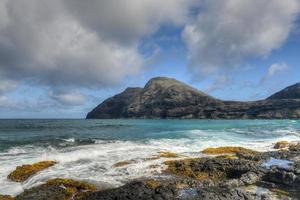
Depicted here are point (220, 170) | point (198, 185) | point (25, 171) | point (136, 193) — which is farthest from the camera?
point (25, 171)

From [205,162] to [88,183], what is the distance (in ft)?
22.3

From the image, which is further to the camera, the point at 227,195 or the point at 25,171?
the point at 25,171

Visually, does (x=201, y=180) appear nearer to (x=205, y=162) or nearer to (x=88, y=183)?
(x=205, y=162)

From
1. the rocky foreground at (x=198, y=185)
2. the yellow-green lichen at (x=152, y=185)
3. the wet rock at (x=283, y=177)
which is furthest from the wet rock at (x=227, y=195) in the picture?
the wet rock at (x=283, y=177)

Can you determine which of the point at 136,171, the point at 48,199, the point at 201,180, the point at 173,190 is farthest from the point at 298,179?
the point at 48,199

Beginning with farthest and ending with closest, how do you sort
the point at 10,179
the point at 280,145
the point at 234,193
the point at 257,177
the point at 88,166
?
the point at 280,145
the point at 88,166
the point at 10,179
the point at 257,177
the point at 234,193

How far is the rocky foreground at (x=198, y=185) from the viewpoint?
1255cm

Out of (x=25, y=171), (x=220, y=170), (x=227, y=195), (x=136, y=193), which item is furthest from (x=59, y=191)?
(x=220, y=170)

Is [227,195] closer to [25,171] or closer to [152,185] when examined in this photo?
[152,185]

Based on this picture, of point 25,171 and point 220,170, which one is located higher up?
point 25,171

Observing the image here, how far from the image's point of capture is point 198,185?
14828 millimetres

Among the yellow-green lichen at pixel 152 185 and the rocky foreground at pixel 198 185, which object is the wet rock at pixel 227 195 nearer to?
the rocky foreground at pixel 198 185

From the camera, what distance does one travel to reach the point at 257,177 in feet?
53.1

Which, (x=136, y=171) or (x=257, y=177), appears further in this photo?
(x=136, y=171)
